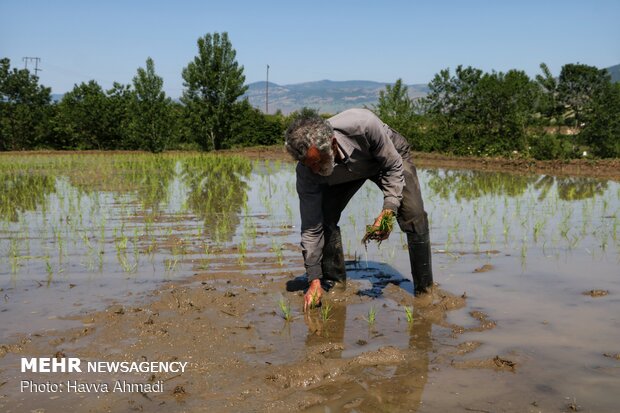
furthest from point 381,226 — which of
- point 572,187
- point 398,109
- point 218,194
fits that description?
point 398,109

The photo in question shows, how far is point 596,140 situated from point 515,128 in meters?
2.46

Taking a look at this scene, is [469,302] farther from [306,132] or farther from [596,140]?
[596,140]

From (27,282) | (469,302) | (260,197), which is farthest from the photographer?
(260,197)

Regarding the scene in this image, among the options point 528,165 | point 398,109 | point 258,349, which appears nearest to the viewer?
point 258,349

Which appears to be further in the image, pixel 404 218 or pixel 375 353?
pixel 404 218

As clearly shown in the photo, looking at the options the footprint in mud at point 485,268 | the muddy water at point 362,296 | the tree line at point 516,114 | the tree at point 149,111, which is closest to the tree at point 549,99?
the tree line at point 516,114

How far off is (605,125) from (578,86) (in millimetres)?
1886

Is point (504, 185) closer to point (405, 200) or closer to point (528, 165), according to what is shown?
point (528, 165)

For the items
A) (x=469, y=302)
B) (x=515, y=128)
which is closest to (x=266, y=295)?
(x=469, y=302)

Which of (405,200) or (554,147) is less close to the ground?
(554,147)

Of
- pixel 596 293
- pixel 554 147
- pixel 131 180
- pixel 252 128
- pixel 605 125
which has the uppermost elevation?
pixel 252 128

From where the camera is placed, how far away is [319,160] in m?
3.14

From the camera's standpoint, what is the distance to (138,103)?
25750 mm

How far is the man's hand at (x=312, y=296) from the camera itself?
356 centimetres
